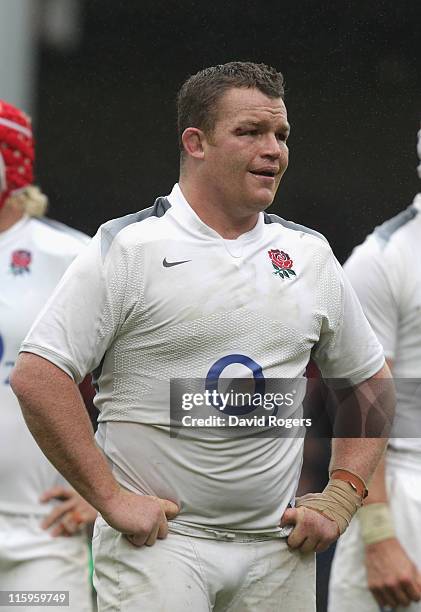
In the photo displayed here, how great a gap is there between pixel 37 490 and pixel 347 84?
216cm

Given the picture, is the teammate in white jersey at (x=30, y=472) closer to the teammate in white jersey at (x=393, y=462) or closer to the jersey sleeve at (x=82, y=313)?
the teammate in white jersey at (x=393, y=462)

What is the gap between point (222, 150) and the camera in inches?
124

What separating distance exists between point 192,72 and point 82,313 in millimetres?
2943

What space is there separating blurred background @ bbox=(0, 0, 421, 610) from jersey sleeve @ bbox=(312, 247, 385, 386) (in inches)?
58.9

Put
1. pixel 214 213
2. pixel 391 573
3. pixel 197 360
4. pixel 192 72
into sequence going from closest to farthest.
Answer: pixel 197 360
pixel 214 213
pixel 391 573
pixel 192 72

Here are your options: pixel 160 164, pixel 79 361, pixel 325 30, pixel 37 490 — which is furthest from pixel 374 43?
pixel 79 361

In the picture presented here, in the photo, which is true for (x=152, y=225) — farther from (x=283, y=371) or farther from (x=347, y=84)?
(x=347, y=84)

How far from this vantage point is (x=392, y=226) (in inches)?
159

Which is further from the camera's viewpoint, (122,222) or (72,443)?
(122,222)

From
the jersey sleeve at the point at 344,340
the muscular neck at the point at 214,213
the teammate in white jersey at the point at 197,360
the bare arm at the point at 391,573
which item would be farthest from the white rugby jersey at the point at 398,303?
the muscular neck at the point at 214,213

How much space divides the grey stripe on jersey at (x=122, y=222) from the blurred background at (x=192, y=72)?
184cm

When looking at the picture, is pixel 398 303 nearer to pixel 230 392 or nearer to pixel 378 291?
pixel 378 291

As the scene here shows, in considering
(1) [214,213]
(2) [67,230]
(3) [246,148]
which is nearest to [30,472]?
(2) [67,230]

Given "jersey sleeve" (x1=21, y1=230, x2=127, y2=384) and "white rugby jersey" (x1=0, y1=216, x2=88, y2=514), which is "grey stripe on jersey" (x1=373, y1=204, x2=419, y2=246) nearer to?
"white rugby jersey" (x1=0, y1=216, x2=88, y2=514)
